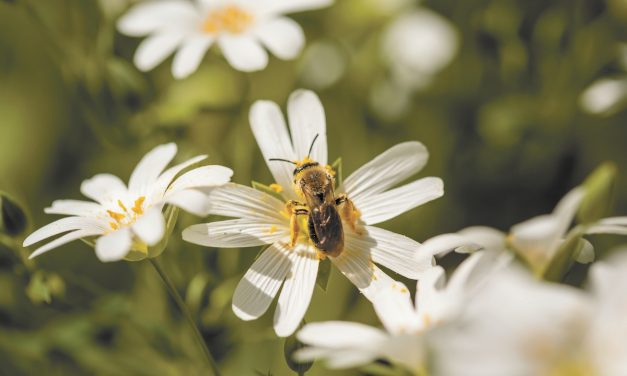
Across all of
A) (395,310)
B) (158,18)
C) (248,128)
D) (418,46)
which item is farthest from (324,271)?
(418,46)

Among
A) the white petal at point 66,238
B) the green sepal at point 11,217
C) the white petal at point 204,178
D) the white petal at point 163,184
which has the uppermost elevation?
the green sepal at point 11,217

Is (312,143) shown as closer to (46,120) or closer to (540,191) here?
(540,191)

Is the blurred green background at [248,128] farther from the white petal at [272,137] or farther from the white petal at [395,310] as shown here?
the white petal at [395,310]

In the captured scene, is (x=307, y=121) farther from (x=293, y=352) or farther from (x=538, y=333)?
(x=538, y=333)

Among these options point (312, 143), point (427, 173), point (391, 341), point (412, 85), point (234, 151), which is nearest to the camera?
point (391, 341)

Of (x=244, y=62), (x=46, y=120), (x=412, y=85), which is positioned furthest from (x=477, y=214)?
(x=46, y=120)

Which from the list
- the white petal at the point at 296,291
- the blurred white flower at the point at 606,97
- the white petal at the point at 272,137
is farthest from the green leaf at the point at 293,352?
the blurred white flower at the point at 606,97
